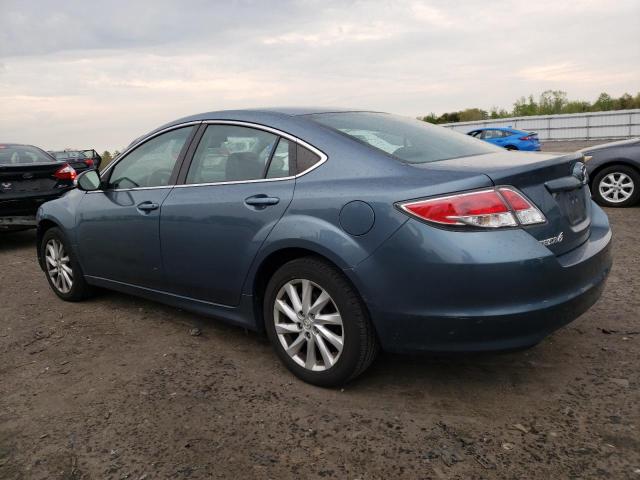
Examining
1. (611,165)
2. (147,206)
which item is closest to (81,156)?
(611,165)

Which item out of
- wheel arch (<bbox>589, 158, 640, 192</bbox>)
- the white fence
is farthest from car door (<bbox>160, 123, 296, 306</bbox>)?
the white fence

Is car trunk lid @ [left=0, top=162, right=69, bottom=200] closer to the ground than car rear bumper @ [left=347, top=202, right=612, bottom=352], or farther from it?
farther from it

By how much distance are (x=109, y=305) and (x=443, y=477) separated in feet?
11.2

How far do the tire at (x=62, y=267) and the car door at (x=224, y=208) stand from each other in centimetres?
142

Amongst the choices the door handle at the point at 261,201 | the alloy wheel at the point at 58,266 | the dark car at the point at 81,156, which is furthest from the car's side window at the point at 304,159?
the dark car at the point at 81,156

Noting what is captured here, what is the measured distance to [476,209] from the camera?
97.3 inches

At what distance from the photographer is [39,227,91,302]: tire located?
4.70 metres

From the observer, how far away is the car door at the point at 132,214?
149 inches

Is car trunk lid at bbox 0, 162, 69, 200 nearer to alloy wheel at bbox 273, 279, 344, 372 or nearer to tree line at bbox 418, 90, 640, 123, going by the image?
alloy wheel at bbox 273, 279, 344, 372

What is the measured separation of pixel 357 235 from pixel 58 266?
3328 millimetres

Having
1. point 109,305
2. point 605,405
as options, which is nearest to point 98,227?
point 109,305

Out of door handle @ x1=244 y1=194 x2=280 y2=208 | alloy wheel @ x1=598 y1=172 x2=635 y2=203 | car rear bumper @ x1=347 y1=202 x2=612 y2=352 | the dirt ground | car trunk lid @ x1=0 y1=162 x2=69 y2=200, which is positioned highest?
car trunk lid @ x1=0 y1=162 x2=69 y2=200

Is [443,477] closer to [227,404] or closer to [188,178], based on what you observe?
[227,404]

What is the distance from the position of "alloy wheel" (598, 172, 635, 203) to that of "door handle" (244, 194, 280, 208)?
704 cm
